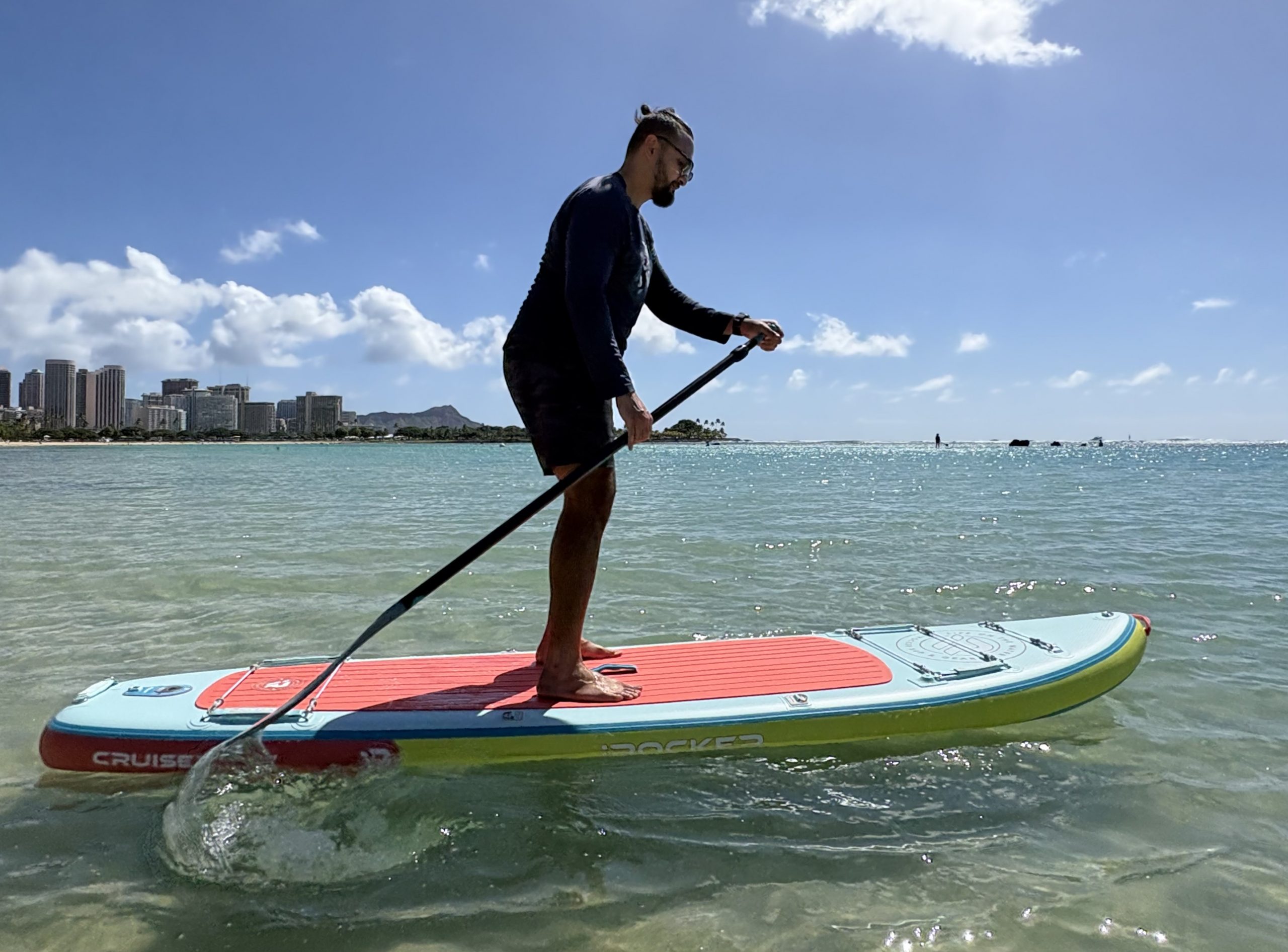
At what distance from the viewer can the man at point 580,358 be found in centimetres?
323

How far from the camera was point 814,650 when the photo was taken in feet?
14.2

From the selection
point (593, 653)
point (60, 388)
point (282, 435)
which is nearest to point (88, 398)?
point (60, 388)

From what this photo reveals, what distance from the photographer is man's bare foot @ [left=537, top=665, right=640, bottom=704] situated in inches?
139

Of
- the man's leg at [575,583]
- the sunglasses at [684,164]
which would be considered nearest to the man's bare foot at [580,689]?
the man's leg at [575,583]

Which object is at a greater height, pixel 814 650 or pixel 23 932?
pixel 814 650

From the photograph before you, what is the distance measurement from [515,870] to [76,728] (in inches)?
77.2

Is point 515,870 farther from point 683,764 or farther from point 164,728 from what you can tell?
point 164,728

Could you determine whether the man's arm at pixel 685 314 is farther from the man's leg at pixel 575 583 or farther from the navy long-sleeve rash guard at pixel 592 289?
the man's leg at pixel 575 583

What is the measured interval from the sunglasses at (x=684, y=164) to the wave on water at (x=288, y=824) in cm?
281

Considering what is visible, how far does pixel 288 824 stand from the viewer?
2828 mm

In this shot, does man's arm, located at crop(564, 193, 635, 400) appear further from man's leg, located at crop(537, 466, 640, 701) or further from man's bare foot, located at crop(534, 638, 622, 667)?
man's bare foot, located at crop(534, 638, 622, 667)

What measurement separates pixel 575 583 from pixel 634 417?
80 centimetres

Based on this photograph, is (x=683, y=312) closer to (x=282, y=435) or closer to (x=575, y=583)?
(x=575, y=583)

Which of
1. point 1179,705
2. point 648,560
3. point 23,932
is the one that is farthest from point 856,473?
point 23,932
